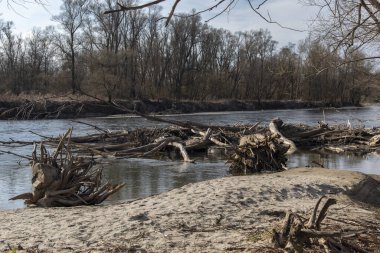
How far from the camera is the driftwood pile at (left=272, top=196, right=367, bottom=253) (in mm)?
4348

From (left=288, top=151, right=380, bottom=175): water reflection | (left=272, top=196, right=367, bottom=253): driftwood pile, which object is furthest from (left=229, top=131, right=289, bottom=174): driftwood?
(left=272, top=196, right=367, bottom=253): driftwood pile

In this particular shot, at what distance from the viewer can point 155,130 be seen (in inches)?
850

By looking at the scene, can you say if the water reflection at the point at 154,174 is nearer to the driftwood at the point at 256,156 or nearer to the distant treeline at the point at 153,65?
the driftwood at the point at 256,156

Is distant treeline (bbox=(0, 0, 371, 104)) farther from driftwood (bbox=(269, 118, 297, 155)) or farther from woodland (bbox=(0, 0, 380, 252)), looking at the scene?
driftwood (bbox=(269, 118, 297, 155))

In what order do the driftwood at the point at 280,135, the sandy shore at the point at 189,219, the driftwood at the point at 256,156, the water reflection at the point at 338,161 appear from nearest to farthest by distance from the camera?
the sandy shore at the point at 189,219, the driftwood at the point at 256,156, the water reflection at the point at 338,161, the driftwood at the point at 280,135

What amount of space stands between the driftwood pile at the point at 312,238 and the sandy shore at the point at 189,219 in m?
0.31

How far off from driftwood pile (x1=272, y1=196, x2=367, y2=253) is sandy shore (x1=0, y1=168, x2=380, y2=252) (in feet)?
1.03

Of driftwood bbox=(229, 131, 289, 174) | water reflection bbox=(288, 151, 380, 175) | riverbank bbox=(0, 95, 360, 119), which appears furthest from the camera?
riverbank bbox=(0, 95, 360, 119)

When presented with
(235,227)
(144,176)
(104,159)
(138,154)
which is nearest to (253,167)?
(144,176)

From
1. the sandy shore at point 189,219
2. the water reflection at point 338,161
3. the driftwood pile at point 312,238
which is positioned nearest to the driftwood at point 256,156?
the water reflection at point 338,161

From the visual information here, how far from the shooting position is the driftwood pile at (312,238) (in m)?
4.35

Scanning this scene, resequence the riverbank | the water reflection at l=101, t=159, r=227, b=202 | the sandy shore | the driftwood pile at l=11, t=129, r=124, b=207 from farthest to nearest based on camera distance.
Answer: the riverbank, the water reflection at l=101, t=159, r=227, b=202, the driftwood pile at l=11, t=129, r=124, b=207, the sandy shore

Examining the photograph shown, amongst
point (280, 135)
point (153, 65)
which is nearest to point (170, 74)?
point (153, 65)

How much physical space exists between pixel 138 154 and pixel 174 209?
33.8 ft
